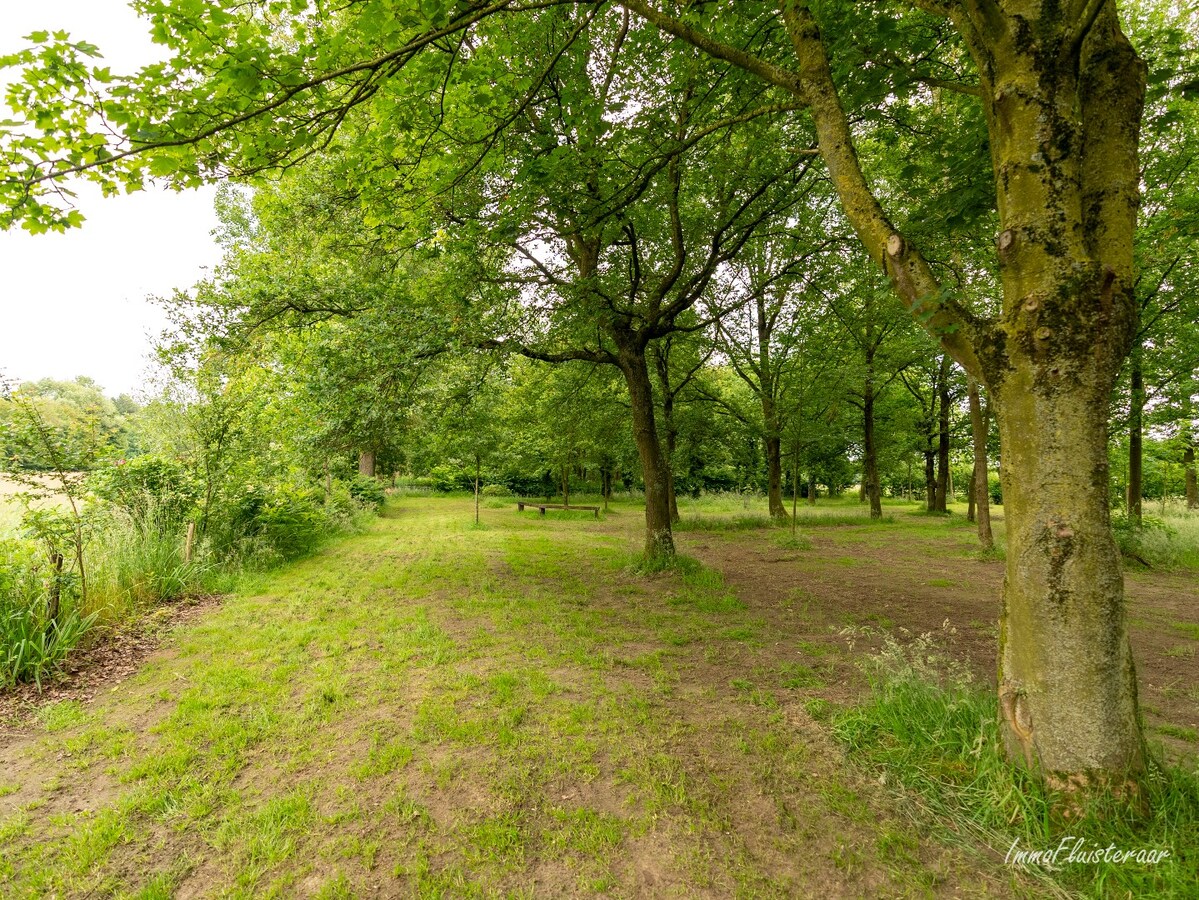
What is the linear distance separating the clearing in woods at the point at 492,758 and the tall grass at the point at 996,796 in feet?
0.49

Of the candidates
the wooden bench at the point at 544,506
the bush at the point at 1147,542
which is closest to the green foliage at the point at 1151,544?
the bush at the point at 1147,542

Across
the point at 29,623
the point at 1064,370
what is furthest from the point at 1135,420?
the point at 29,623

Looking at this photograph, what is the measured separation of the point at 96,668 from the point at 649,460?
7309mm

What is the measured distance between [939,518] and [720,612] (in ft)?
53.5

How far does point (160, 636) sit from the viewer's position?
535 centimetres

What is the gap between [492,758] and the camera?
10.0 feet

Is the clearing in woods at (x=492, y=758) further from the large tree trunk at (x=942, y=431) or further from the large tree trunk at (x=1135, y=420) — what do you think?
the large tree trunk at (x=942, y=431)

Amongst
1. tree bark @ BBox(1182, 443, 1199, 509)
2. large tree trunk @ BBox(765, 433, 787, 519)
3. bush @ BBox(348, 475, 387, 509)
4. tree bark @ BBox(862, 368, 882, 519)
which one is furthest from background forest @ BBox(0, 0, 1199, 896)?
tree bark @ BBox(862, 368, 882, 519)

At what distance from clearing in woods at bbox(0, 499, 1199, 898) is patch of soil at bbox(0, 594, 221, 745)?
0.16 meters

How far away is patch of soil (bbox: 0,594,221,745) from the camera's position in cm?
383

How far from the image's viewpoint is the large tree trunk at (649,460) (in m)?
8.53

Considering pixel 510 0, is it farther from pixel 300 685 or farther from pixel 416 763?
pixel 300 685

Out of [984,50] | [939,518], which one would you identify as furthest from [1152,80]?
[939,518]

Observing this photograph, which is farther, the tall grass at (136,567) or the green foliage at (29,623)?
the tall grass at (136,567)
